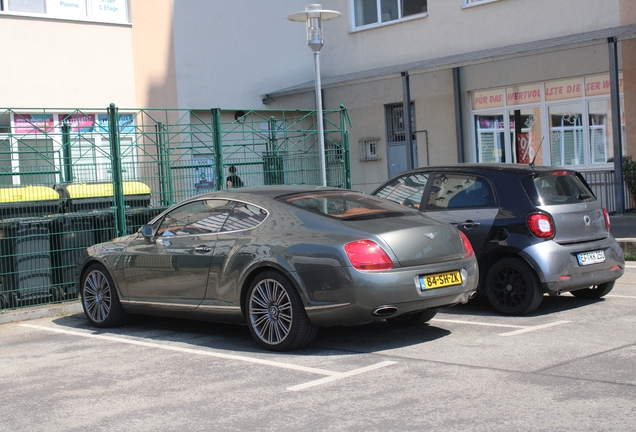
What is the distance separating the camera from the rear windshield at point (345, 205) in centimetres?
722

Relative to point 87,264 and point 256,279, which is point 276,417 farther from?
point 87,264

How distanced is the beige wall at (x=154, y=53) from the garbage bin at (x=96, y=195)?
9746mm

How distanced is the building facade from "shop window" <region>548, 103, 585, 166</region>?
0.02 m

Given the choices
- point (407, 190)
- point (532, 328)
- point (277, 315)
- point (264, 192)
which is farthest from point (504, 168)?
point (277, 315)

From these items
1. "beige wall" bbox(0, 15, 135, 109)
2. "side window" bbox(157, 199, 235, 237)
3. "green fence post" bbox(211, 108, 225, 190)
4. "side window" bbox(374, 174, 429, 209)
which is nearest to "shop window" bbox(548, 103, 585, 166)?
"green fence post" bbox(211, 108, 225, 190)

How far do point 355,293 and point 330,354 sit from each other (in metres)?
0.62

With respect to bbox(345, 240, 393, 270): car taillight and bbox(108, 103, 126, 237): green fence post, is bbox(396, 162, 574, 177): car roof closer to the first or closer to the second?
bbox(345, 240, 393, 270): car taillight

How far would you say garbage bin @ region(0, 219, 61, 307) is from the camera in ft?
31.8

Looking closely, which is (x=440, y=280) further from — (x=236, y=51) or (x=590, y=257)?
(x=236, y=51)

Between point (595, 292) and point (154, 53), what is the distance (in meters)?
14.7

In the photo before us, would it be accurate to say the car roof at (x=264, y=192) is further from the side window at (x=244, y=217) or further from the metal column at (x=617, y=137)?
the metal column at (x=617, y=137)

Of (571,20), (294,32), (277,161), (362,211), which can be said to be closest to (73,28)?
(294,32)

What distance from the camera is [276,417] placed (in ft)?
16.5

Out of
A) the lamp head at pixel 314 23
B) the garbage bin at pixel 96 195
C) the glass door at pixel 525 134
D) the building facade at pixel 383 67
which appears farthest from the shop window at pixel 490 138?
the garbage bin at pixel 96 195
